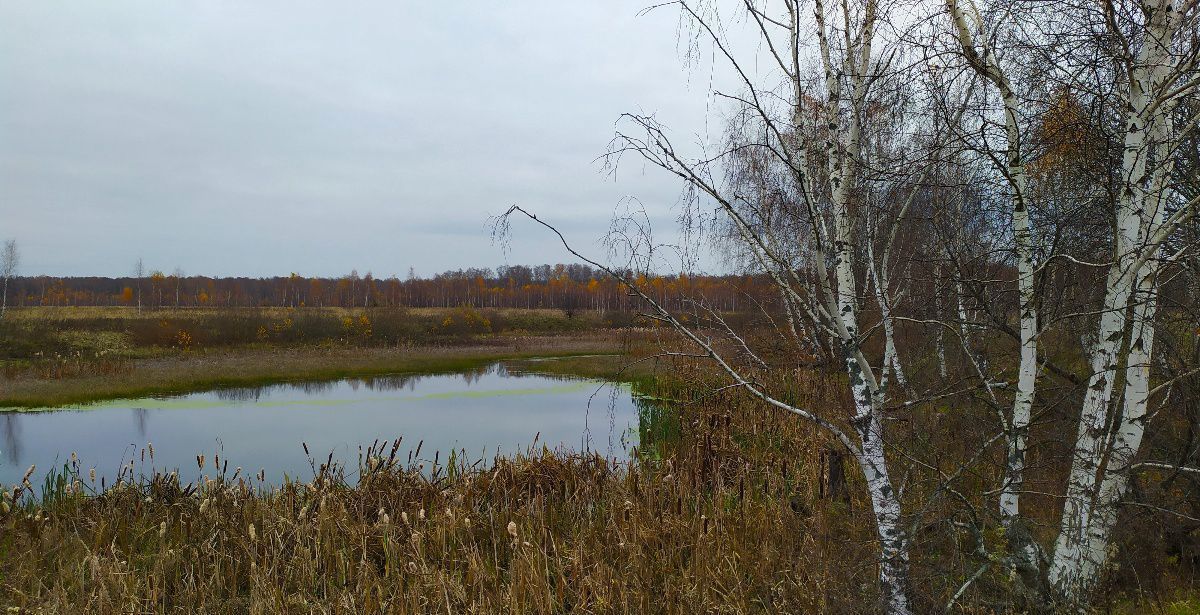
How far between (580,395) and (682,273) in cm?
1519

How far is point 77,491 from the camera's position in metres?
6.54

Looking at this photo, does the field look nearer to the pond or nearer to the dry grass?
the pond

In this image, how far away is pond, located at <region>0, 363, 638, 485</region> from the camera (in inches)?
441

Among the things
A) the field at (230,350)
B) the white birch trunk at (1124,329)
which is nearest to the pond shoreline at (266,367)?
the field at (230,350)

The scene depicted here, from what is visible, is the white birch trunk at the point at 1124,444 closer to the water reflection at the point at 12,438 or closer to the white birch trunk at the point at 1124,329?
the white birch trunk at the point at 1124,329

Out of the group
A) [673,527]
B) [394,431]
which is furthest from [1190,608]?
[394,431]

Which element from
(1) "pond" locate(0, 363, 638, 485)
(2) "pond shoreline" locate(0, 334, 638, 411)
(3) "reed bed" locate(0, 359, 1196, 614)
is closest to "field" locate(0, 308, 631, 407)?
(2) "pond shoreline" locate(0, 334, 638, 411)

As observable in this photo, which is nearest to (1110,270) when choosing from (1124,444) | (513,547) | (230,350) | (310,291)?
(1124,444)

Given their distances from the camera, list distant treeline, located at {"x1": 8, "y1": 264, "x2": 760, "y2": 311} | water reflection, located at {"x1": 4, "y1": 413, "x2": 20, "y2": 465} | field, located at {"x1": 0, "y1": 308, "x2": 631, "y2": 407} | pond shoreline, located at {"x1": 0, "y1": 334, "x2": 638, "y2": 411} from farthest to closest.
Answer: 1. distant treeline, located at {"x1": 8, "y1": 264, "x2": 760, "y2": 311}
2. field, located at {"x1": 0, "y1": 308, "x2": 631, "y2": 407}
3. pond shoreline, located at {"x1": 0, "y1": 334, "x2": 638, "y2": 411}
4. water reflection, located at {"x1": 4, "y1": 413, "x2": 20, "y2": 465}

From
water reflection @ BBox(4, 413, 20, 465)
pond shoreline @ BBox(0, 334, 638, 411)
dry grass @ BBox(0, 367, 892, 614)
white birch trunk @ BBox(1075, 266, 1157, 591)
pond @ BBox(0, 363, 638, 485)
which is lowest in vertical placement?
water reflection @ BBox(4, 413, 20, 465)

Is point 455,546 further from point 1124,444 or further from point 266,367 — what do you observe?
point 266,367

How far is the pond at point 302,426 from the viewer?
11211 mm

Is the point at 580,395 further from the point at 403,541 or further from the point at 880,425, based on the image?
the point at 880,425

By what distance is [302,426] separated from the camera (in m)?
14.3
